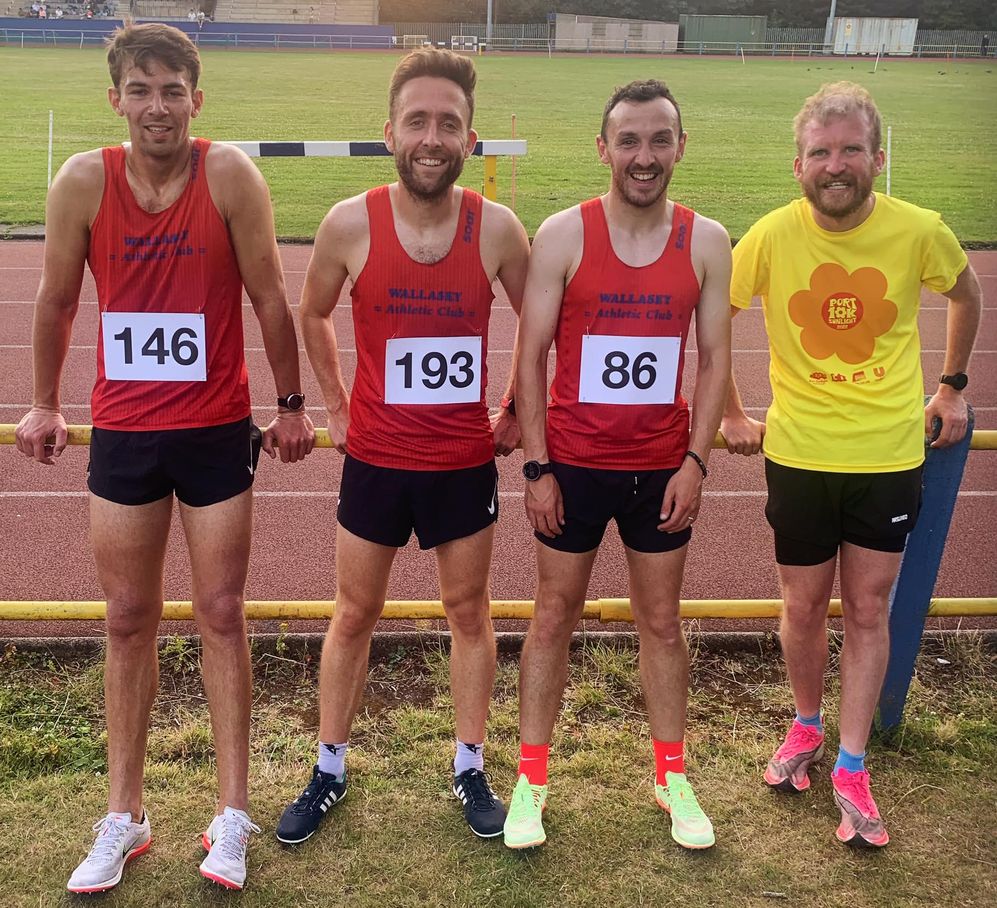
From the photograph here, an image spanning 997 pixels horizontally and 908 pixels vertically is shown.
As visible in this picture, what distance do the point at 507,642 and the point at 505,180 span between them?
1323 centimetres

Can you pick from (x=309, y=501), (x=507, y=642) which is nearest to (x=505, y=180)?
(x=309, y=501)

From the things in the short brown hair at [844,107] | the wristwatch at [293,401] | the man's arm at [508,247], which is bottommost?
the wristwatch at [293,401]

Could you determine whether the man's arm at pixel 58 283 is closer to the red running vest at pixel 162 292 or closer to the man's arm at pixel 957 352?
the red running vest at pixel 162 292

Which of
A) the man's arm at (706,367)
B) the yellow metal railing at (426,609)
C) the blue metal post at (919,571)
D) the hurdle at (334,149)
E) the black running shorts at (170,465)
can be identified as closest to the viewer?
the black running shorts at (170,465)

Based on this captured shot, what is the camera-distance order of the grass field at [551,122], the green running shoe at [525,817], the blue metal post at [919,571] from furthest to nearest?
the grass field at [551,122] < the blue metal post at [919,571] < the green running shoe at [525,817]

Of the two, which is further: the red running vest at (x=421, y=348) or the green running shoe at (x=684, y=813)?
the green running shoe at (x=684, y=813)

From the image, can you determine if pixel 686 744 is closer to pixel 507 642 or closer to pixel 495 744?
pixel 495 744

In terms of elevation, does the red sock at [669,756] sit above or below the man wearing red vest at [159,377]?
below

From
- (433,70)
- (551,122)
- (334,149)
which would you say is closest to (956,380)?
(433,70)

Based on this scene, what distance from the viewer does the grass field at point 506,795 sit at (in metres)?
2.64

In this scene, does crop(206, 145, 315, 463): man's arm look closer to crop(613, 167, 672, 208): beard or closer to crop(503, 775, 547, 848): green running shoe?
crop(613, 167, 672, 208): beard

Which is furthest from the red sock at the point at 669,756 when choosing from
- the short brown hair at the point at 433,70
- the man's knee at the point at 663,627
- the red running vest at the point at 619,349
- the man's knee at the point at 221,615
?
the short brown hair at the point at 433,70

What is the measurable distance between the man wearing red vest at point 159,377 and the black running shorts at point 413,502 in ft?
0.93

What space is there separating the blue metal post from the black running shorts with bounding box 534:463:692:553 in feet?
2.75
